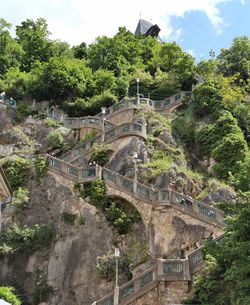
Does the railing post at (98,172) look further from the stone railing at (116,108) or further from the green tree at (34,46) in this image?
the green tree at (34,46)

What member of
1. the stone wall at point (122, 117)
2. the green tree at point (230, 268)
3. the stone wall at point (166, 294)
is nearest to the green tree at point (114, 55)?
the stone wall at point (122, 117)

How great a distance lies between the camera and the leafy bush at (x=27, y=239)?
25.0 m

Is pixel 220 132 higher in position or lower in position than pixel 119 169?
higher

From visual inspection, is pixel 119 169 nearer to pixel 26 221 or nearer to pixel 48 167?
pixel 48 167

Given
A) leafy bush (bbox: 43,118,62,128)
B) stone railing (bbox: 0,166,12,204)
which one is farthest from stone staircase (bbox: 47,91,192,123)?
stone railing (bbox: 0,166,12,204)

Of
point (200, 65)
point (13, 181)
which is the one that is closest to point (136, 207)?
point (13, 181)

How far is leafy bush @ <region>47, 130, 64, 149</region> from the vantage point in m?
33.9

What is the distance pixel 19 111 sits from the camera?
38375mm

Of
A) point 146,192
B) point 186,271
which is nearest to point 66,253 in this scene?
point 146,192

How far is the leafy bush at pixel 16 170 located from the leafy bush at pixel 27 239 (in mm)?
3533

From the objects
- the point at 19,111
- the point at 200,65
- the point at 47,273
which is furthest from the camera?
the point at 200,65

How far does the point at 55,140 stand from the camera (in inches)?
1337

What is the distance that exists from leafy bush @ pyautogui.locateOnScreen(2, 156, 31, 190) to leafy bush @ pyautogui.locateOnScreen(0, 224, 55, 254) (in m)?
3.53

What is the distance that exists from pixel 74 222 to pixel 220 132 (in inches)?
485
